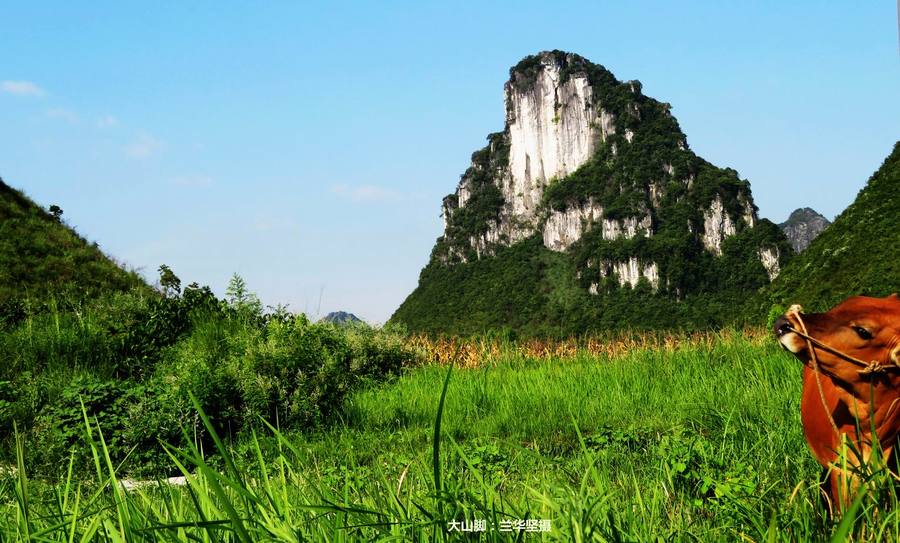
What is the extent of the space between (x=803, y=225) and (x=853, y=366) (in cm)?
20340

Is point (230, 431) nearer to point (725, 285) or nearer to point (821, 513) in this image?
point (821, 513)

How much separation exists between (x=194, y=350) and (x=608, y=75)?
12583 centimetres

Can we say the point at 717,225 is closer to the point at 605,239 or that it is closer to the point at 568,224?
the point at 605,239

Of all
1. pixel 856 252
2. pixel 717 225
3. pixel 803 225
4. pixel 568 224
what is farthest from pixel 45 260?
pixel 803 225

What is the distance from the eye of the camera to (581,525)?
1989 millimetres

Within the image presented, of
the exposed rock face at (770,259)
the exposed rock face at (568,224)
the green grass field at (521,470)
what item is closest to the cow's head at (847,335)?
the green grass field at (521,470)

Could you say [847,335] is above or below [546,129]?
below

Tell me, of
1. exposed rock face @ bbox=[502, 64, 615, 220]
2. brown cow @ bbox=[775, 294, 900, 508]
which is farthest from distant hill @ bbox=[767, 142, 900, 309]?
exposed rock face @ bbox=[502, 64, 615, 220]

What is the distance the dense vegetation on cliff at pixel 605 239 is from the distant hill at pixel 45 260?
79492 mm

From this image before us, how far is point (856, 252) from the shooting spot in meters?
40.7

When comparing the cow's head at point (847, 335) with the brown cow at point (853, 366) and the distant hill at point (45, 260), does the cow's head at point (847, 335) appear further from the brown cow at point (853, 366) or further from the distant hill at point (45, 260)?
the distant hill at point (45, 260)

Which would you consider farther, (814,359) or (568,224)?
(568,224)

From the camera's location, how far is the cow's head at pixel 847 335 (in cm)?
232

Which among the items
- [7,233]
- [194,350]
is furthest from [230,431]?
[7,233]
